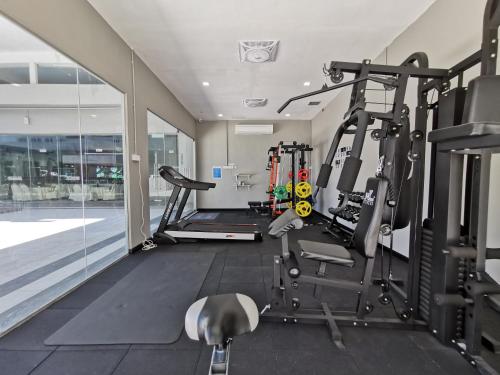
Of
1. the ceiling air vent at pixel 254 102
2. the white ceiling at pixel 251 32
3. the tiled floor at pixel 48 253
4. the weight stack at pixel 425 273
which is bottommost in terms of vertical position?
the tiled floor at pixel 48 253

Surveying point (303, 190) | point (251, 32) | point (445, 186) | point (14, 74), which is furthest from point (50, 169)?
point (303, 190)

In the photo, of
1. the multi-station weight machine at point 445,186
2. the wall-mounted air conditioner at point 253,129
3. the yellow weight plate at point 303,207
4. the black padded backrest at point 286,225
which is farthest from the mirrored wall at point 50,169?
the wall-mounted air conditioner at point 253,129

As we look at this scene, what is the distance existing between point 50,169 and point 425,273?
472 cm

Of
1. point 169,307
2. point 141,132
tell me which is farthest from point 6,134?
point 169,307

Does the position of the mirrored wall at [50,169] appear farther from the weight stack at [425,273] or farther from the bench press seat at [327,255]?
the weight stack at [425,273]

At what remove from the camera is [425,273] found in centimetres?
183

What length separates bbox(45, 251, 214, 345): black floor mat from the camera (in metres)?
1.79

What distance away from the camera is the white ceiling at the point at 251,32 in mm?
2676

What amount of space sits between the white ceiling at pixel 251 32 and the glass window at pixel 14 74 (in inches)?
42.6

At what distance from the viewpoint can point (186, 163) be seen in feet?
24.0

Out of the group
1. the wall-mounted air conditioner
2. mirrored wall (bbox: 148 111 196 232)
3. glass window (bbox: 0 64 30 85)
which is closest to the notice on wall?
mirrored wall (bbox: 148 111 196 232)

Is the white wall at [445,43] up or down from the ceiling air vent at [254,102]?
down

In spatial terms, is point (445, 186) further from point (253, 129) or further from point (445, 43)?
point (253, 129)

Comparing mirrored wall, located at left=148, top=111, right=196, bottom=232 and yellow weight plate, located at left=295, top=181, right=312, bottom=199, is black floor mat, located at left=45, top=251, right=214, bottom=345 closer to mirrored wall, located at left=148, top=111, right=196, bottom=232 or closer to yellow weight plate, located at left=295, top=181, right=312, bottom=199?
mirrored wall, located at left=148, top=111, right=196, bottom=232
